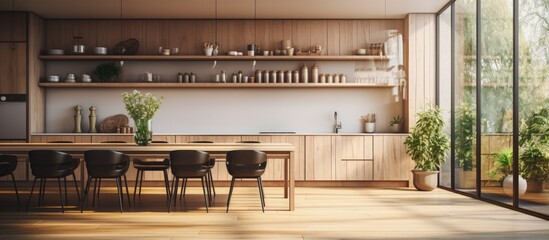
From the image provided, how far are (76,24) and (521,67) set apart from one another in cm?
683

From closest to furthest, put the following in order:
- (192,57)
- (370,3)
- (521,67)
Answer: (521,67) < (370,3) < (192,57)

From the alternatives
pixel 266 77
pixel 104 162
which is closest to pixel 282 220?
pixel 104 162

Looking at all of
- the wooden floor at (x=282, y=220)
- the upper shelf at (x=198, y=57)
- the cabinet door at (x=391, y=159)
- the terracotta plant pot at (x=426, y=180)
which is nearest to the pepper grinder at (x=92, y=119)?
the upper shelf at (x=198, y=57)

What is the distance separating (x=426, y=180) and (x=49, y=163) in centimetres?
511

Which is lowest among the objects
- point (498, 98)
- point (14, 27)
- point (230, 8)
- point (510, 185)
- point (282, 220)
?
point (282, 220)

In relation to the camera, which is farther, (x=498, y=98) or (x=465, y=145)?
(x=465, y=145)

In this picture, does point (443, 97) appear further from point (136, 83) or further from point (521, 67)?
point (136, 83)

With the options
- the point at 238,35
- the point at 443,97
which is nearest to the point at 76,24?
the point at 238,35

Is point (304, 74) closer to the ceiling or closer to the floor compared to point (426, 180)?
closer to the ceiling

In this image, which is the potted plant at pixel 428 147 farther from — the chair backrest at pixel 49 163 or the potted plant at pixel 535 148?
the chair backrest at pixel 49 163

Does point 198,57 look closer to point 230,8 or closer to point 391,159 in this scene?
point 230,8

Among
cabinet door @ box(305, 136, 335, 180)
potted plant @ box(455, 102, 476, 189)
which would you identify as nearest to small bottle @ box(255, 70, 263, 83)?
cabinet door @ box(305, 136, 335, 180)

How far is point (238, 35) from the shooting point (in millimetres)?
8617

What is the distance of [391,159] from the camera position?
8.08m
